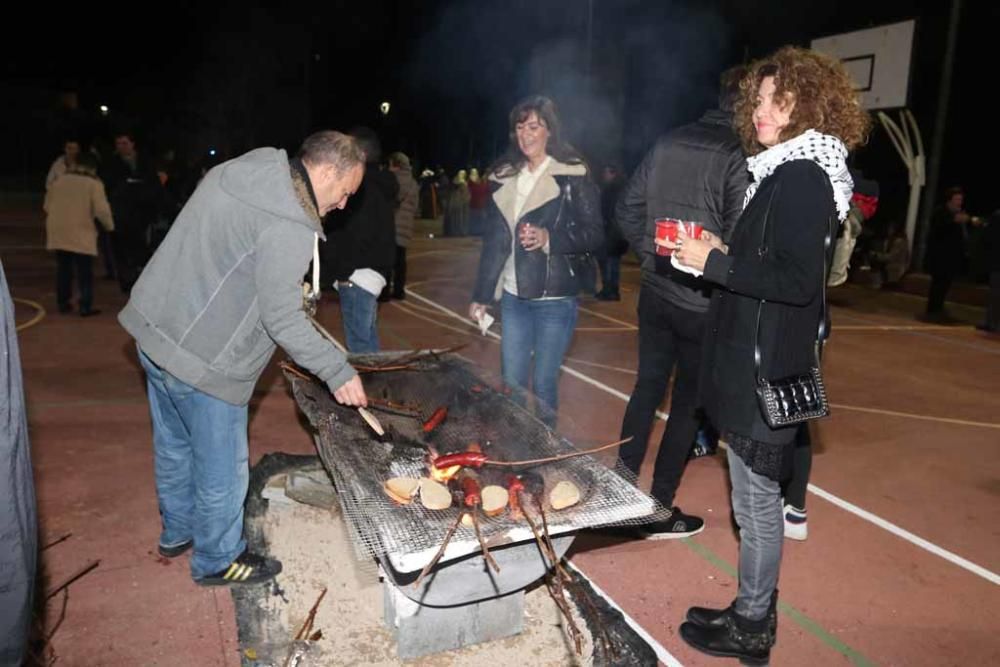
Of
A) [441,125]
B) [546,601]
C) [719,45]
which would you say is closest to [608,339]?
[546,601]

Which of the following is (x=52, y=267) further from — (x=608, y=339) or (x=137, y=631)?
(x=137, y=631)

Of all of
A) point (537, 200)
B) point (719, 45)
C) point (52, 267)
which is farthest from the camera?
point (719, 45)

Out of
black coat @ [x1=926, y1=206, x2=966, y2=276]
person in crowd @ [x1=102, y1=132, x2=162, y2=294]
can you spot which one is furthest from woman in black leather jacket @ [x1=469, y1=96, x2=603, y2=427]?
black coat @ [x1=926, y1=206, x2=966, y2=276]

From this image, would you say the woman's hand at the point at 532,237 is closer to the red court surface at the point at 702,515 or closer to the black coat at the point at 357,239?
the red court surface at the point at 702,515

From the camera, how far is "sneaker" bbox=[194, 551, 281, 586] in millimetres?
→ 3049

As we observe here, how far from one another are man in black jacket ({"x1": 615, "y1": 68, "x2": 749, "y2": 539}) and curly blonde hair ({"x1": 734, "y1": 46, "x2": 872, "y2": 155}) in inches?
29.2

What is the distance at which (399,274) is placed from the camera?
9891 millimetres

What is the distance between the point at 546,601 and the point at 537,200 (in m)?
2.02

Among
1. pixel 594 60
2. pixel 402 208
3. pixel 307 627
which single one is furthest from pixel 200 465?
pixel 594 60

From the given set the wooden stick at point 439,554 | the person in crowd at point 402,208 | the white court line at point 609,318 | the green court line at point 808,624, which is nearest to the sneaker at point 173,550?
the wooden stick at point 439,554

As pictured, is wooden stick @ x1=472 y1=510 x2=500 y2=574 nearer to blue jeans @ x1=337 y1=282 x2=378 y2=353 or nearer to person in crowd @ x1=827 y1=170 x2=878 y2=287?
person in crowd @ x1=827 y1=170 x2=878 y2=287

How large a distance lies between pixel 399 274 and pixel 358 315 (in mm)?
4992

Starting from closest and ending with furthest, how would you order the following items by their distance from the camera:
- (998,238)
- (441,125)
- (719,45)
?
(998,238) → (719,45) → (441,125)

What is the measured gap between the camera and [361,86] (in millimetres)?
28703
